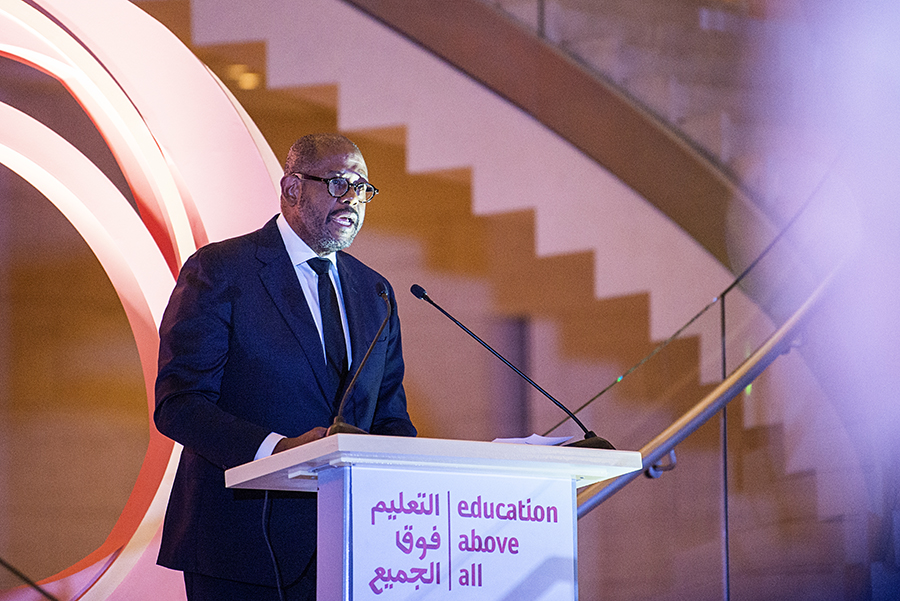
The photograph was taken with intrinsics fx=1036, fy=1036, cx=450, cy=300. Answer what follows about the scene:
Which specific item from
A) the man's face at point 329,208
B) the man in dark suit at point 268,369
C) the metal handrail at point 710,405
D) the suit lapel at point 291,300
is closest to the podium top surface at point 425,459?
the man in dark suit at point 268,369

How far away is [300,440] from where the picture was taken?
5.14 ft

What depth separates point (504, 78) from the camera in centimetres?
437

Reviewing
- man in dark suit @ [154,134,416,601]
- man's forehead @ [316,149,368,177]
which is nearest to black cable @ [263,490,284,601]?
man in dark suit @ [154,134,416,601]

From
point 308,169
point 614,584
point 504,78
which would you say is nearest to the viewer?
point 308,169

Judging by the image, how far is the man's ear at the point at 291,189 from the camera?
2.21 metres

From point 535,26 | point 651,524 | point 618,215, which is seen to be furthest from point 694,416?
point 535,26

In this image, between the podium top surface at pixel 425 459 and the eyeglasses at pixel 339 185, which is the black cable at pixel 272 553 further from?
the eyeglasses at pixel 339 185

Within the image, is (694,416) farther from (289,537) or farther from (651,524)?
(289,537)

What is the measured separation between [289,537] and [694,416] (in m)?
1.66

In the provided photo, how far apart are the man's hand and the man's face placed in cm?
62

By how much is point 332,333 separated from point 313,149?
1.34 ft

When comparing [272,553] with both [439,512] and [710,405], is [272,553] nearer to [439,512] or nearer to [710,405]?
[439,512]

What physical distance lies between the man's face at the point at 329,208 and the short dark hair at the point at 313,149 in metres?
0.01

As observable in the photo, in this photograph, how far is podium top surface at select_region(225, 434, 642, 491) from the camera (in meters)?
1.42
